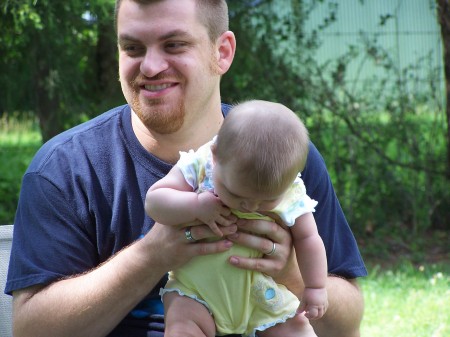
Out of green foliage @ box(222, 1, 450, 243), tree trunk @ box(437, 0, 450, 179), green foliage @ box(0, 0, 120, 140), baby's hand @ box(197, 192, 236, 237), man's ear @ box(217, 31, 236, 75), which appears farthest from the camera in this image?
green foliage @ box(222, 1, 450, 243)

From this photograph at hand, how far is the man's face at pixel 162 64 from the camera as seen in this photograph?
3.04 meters

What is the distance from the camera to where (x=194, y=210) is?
8.68 feet

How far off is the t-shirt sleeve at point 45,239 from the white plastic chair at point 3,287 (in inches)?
19.5

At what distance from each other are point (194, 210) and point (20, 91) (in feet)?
18.5

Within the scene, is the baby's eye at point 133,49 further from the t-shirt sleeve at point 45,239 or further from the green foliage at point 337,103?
the green foliage at point 337,103

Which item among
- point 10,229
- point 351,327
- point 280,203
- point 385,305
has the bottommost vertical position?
point 385,305

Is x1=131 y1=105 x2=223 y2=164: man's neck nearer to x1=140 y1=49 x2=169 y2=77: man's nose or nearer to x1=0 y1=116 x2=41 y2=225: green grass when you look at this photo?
x1=140 y1=49 x2=169 y2=77: man's nose

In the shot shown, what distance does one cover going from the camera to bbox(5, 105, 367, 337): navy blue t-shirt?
9.69ft

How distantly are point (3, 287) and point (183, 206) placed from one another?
1160 mm

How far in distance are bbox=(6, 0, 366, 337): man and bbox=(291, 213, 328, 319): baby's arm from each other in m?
0.05

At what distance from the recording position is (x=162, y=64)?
120 inches

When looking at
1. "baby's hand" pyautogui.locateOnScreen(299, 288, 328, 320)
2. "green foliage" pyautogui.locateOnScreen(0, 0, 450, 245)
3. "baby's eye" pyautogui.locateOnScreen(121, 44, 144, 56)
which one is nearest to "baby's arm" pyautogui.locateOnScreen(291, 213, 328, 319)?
"baby's hand" pyautogui.locateOnScreen(299, 288, 328, 320)

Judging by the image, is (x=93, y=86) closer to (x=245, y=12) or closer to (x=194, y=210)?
(x=245, y=12)

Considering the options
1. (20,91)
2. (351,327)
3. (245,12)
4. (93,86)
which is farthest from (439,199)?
(351,327)
